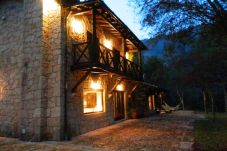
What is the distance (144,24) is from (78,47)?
3.56 m

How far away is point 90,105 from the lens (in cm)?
1141

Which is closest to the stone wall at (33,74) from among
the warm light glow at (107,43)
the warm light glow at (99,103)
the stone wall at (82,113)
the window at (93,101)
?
the stone wall at (82,113)

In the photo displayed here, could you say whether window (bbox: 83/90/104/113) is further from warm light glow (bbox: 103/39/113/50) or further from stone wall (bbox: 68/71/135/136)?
warm light glow (bbox: 103/39/113/50)

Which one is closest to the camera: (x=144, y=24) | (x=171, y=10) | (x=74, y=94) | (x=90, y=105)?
(x=171, y=10)

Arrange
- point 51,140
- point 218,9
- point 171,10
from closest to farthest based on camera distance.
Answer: point 218,9, point 171,10, point 51,140

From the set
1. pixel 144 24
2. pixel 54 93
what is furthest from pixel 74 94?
pixel 144 24

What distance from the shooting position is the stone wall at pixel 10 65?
9.90m

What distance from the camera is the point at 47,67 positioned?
30.8ft

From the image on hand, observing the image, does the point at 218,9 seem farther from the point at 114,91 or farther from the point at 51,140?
the point at 114,91

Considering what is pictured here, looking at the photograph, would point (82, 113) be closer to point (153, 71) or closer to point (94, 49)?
point (94, 49)

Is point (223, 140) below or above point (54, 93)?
below

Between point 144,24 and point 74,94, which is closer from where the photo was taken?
point 144,24

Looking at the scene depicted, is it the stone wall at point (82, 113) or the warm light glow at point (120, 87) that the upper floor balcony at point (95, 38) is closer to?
the stone wall at point (82, 113)

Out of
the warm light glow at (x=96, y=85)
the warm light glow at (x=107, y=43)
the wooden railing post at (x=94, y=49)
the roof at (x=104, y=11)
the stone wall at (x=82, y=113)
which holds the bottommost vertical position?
the stone wall at (x=82, y=113)
